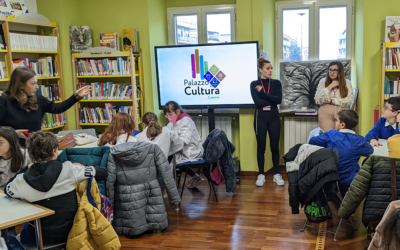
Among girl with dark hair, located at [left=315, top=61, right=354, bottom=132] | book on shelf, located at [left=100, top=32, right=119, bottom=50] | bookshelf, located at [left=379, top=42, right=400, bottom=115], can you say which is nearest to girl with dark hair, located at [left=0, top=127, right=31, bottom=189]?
book on shelf, located at [left=100, top=32, right=119, bottom=50]

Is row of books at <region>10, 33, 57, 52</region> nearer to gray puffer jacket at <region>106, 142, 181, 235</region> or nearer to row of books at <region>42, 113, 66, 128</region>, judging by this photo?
row of books at <region>42, 113, 66, 128</region>

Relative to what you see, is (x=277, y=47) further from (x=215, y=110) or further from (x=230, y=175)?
(x=230, y=175)

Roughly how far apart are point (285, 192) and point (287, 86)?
175 centimetres

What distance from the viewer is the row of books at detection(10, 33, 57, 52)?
484 cm

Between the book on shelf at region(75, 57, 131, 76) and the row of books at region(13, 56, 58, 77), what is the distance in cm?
33

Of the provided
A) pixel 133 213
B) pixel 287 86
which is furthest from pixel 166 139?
pixel 287 86

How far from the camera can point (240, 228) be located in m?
3.67

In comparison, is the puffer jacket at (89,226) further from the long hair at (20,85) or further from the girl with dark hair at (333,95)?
the girl with dark hair at (333,95)

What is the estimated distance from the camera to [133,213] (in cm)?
346

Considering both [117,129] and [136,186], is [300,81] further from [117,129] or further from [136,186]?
[136,186]

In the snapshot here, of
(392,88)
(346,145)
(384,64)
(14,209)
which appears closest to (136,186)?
(14,209)

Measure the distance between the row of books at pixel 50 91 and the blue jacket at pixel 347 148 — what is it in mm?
3728

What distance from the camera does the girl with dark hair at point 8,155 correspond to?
2.98m

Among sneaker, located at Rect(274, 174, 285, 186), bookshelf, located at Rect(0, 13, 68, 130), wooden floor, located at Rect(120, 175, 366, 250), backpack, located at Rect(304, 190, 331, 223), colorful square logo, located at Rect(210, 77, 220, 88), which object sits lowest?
wooden floor, located at Rect(120, 175, 366, 250)
